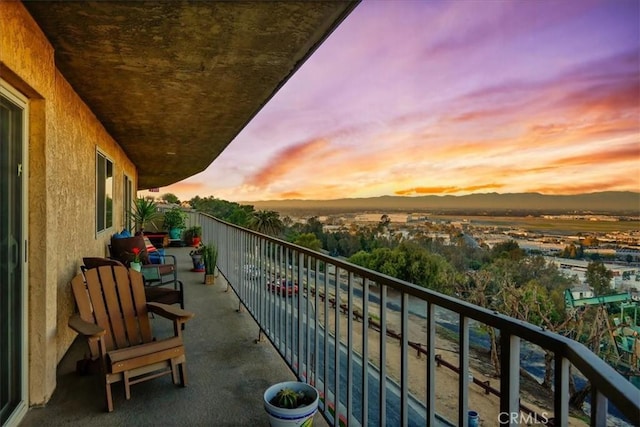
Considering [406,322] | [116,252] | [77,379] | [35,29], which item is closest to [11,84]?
[35,29]

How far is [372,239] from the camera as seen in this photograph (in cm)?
2652

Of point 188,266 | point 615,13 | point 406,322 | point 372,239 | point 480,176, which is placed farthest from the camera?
point 372,239

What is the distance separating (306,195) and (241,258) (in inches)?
980

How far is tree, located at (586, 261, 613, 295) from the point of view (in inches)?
516

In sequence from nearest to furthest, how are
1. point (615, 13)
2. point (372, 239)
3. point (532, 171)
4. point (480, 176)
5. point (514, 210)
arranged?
point (615, 13) < point (514, 210) < point (532, 171) < point (480, 176) < point (372, 239)

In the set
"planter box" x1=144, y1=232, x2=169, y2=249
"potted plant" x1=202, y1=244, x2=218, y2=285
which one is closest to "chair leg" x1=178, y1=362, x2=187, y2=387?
"potted plant" x1=202, y1=244, x2=218, y2=285

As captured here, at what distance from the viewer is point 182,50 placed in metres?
2.69

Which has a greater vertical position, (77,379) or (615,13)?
(615,13)

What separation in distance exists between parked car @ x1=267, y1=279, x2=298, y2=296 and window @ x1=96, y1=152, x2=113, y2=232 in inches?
110

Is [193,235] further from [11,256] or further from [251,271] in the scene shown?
[11,256]

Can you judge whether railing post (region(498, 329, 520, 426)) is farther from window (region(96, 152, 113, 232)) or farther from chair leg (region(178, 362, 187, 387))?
window (region(96, 152, 113, 232))

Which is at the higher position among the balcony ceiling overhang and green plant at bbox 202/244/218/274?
the balcony ceiling overhang

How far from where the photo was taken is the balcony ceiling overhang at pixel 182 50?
215 cm

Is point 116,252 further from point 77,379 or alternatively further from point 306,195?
point 306,195
